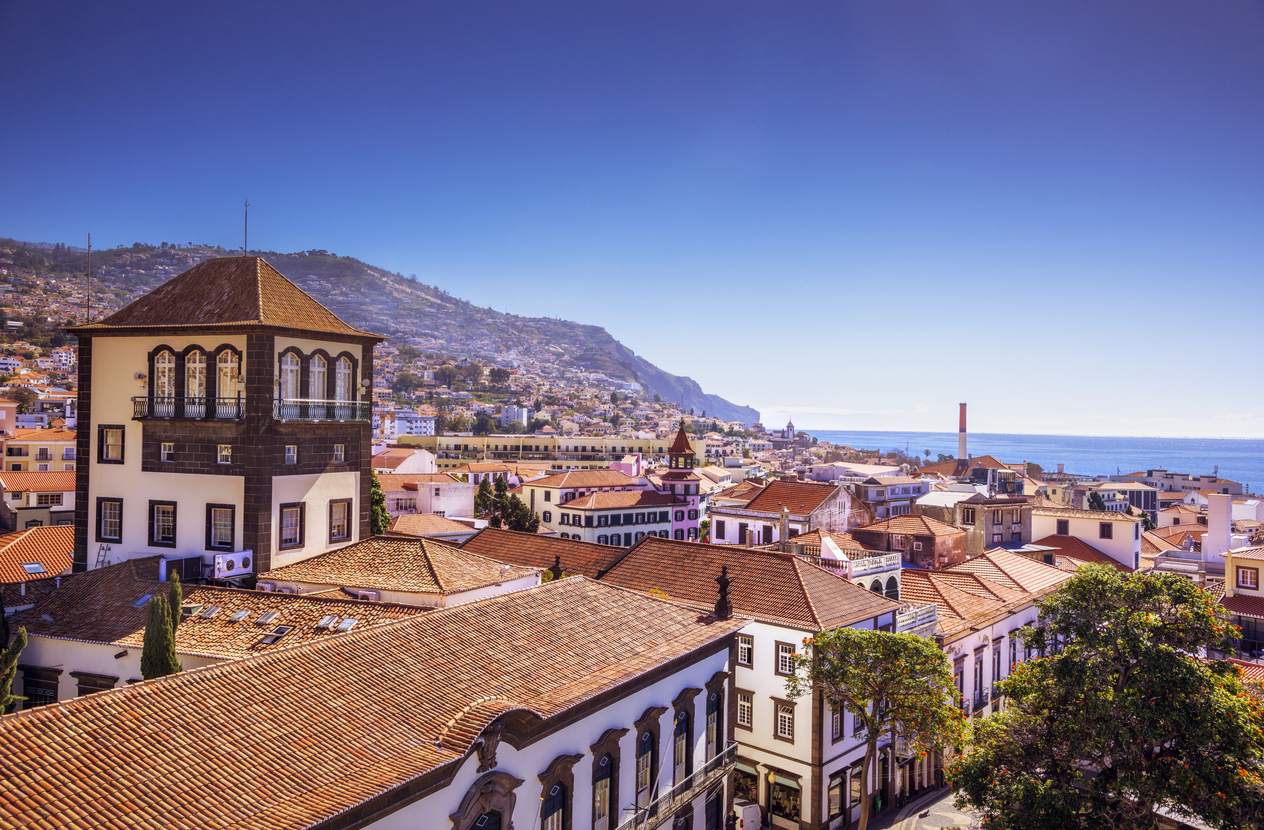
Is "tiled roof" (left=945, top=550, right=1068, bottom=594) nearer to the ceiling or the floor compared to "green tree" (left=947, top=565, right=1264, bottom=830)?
nearer to the floor

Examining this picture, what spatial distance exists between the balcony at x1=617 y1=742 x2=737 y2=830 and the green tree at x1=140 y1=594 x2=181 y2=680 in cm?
1050

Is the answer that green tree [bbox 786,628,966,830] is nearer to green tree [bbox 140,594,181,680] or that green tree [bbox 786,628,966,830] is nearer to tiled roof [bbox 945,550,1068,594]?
green tree [bbox 140,594,181,680]

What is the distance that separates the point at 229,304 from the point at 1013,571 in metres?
40.9

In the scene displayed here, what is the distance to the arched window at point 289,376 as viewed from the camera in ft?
86.0

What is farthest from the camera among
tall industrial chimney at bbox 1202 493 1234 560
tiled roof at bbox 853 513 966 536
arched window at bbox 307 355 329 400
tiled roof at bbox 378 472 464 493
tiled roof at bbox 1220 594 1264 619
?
tiled roof at bbox 378 472 464 493

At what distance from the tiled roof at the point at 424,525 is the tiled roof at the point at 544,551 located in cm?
940

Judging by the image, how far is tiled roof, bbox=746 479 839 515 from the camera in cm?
5912

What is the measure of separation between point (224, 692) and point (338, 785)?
3.09 meters

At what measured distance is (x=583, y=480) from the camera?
297ft

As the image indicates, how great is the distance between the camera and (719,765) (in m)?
23.3

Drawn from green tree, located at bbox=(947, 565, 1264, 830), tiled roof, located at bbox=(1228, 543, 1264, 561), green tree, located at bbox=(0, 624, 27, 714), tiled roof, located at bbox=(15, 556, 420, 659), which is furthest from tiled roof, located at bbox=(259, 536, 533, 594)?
tiled roof, located at bbox=(1228, 543, 1264, 561)

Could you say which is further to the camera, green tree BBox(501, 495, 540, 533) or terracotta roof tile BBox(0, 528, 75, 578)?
green tree BBox(501, 495, 540, 533)

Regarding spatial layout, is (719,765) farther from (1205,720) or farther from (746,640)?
(1205,720)

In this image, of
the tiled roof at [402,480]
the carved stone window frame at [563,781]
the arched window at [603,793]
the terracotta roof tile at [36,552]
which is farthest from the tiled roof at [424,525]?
the carved stone window frame at [563,781]
